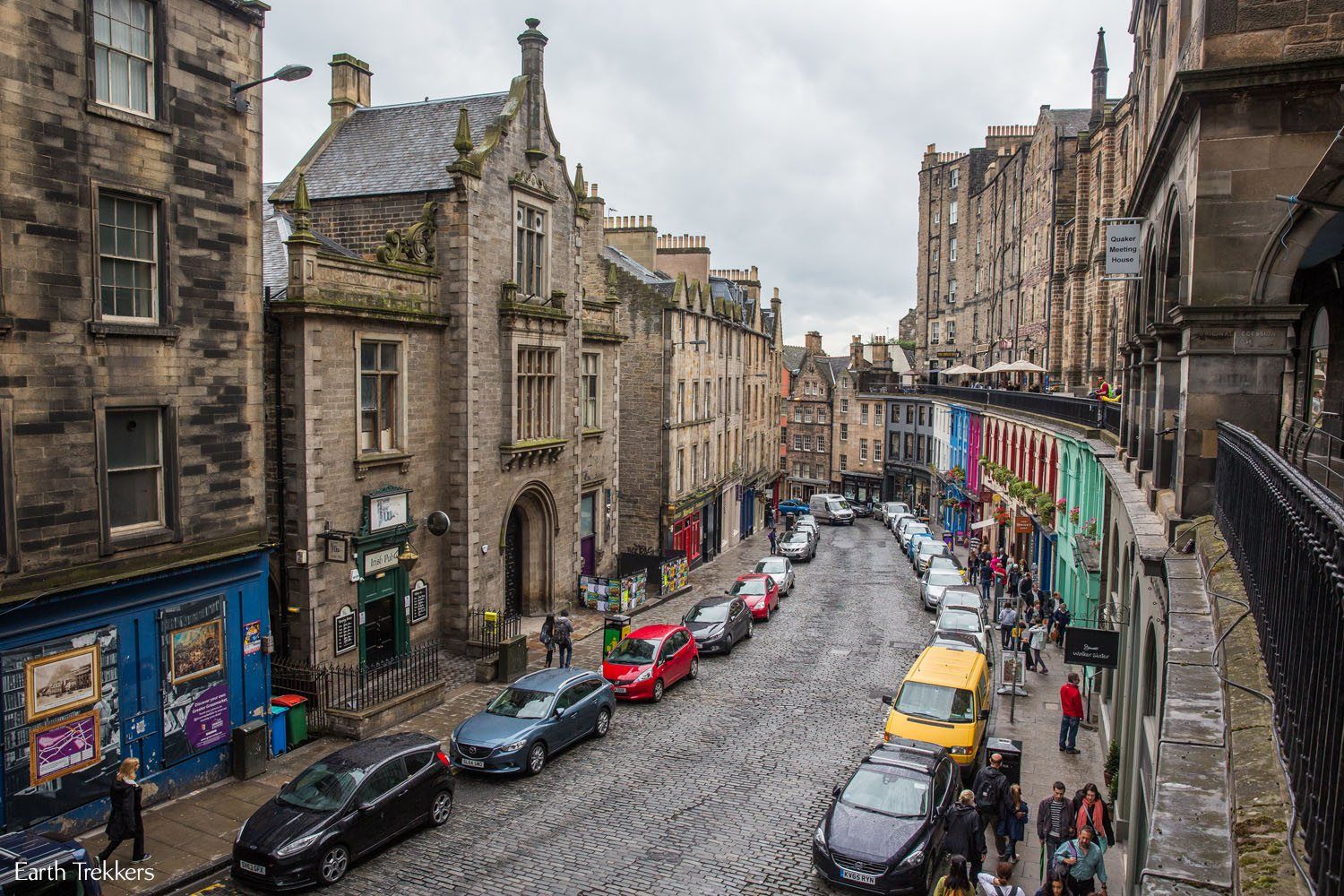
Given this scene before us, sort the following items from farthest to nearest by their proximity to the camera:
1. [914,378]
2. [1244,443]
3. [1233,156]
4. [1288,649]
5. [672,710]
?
[914,378]
[672,710]
[1233,156]
[1244,443]
[1288,649]

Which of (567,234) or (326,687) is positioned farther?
(567,234)

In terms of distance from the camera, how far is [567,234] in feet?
91.6

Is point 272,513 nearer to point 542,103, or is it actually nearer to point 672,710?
point 672,710

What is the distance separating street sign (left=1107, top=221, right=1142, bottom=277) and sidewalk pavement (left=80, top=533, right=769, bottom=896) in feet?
49.4

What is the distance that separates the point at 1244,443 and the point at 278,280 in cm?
1754

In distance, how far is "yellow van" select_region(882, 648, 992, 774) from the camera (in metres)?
16.7

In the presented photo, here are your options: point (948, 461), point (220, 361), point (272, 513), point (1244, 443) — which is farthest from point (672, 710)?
point (948, 461)

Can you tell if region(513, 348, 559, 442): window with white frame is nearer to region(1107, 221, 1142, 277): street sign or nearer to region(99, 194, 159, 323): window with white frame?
region(99, 194, 159, 323): window with white frame

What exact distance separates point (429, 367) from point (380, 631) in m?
6.43

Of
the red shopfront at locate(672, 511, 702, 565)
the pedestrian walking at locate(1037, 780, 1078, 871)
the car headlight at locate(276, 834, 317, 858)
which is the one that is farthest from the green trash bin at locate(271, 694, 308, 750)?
the red shopfront at locate(672, 511, 702, 565)

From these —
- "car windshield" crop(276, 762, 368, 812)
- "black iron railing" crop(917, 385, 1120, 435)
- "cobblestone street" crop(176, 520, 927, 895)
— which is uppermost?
"black iron railing" crop(917, 385, 1120, 435)

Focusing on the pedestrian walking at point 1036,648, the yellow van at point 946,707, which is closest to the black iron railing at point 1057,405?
the pedestrian walking at point 1036,648

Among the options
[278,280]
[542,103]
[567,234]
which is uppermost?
[542,103]

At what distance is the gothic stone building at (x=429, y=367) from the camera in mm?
18906
